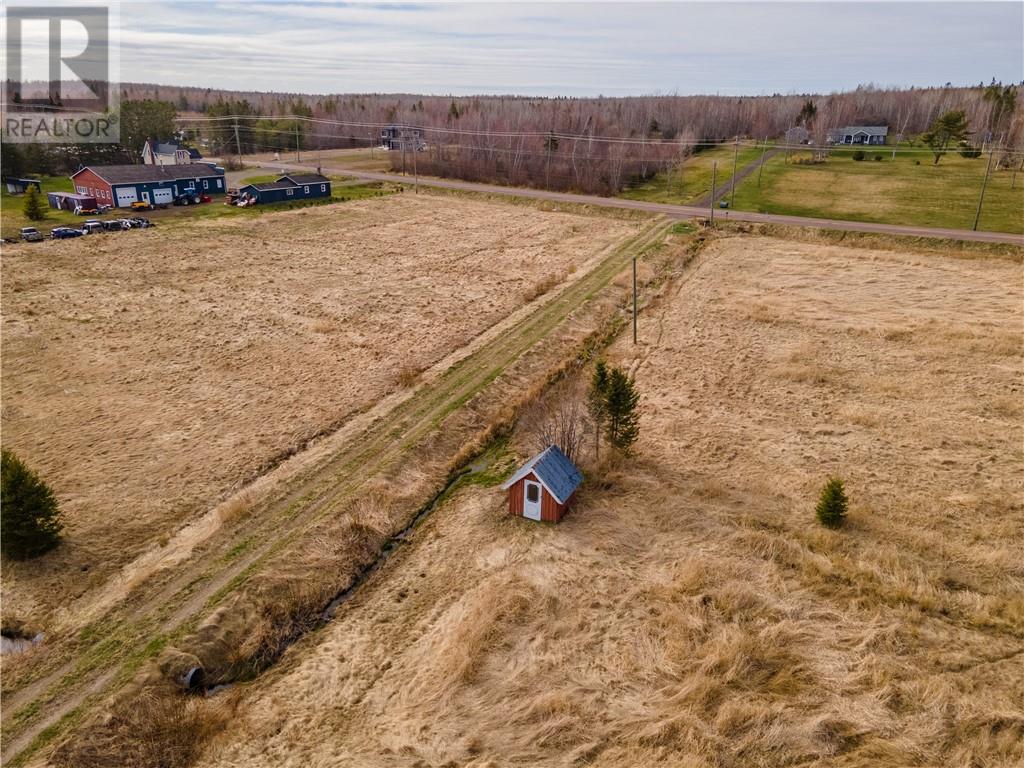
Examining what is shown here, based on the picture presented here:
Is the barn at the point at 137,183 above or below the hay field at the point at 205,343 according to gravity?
above

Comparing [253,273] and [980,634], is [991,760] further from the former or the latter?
[253,273]

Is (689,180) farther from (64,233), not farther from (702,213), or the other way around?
(64,233)

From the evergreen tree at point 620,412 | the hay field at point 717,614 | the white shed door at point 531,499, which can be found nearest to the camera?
the hay field at point 717,614

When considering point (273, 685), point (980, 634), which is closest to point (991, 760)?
point (980, 634)

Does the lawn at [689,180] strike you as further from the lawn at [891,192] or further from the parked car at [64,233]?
the parked car at [64,233]

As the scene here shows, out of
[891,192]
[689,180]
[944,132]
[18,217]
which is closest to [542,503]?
[18,217]

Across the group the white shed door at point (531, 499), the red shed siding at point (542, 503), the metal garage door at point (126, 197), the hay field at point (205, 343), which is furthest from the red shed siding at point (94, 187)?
the white shed door at point (531, 499)

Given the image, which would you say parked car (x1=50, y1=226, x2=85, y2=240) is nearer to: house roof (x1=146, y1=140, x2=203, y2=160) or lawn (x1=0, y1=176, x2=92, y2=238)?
lawn (x1=0, y1=176, x2=92, y2=238)
